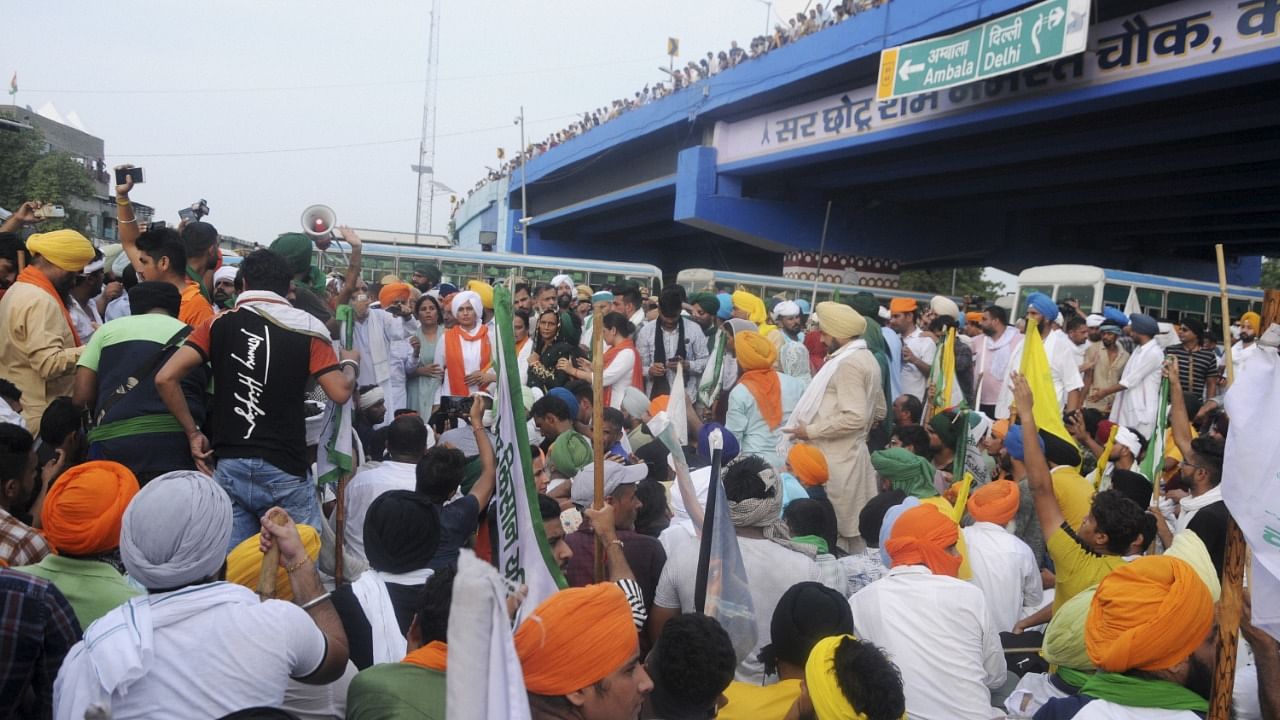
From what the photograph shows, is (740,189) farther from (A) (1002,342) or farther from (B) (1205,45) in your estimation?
(A) (1002,342)

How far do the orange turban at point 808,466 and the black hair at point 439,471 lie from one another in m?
2.62

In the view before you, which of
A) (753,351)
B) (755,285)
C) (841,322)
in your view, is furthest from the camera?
(755,285)

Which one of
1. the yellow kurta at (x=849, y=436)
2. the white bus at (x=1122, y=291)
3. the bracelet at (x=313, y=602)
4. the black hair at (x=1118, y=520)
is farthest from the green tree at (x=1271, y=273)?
the bracelet at (x=313, y=602)

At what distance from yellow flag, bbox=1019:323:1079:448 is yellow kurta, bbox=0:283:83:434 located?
5094 mm

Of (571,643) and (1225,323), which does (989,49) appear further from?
(571,643)

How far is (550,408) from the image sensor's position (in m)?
5.48

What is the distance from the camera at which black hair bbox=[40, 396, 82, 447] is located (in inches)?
159

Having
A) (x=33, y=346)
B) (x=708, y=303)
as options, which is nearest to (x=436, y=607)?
(x=33, y=346)

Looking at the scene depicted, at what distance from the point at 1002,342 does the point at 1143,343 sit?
1.33 m

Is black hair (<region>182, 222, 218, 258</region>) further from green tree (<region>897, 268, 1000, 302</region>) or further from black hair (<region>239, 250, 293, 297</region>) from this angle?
green tree (<region>897, 268, 1000, 302</region>)

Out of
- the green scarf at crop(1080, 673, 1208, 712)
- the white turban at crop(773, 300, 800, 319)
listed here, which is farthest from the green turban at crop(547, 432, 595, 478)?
the white turban at crop(773, 300, 800, 319)

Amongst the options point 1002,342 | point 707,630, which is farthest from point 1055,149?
point 707,630

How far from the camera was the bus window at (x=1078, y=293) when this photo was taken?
17203 mm

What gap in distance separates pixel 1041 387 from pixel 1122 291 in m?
14.0
